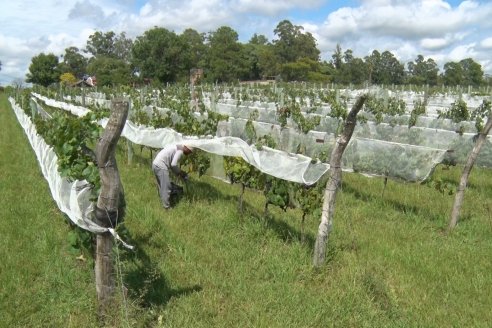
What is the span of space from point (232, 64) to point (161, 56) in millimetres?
10407

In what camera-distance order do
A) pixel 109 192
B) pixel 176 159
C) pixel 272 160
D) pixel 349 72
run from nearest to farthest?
pixel 109 192 < pixel 272 160 < pixel 176 159 < pixel 349 72

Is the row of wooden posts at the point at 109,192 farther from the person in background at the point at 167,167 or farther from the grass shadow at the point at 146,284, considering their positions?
the person in background at the point at 167,167

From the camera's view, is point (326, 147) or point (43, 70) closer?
point (326, 147)

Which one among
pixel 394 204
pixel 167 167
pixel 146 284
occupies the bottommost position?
pixel 394 204

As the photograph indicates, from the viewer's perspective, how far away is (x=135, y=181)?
841cm

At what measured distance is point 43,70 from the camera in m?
86.9

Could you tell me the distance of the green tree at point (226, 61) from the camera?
222 feet

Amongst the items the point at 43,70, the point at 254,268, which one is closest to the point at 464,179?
the point at 254,268

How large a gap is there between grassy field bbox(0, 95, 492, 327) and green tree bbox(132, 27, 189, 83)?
6304cm

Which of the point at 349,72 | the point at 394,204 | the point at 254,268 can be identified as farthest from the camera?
the point at 349,72

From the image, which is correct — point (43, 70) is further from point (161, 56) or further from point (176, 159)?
point (176, 159)

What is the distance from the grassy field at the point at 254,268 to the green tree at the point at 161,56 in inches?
2482

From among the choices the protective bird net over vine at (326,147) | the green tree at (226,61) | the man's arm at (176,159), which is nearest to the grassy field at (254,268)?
the man's arm at (176,159)

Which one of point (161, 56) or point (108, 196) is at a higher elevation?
point (161, 56)
